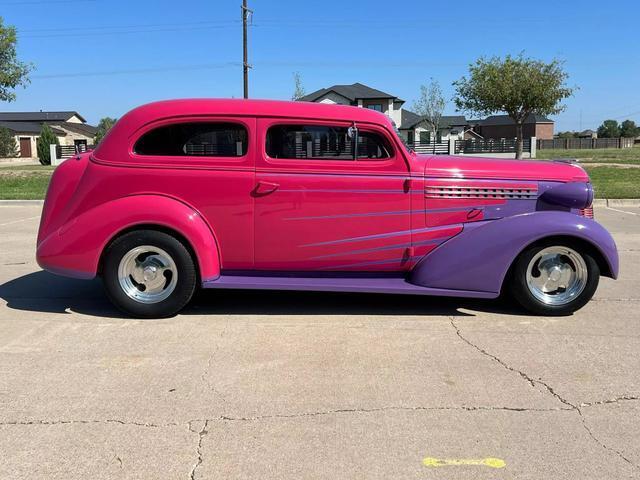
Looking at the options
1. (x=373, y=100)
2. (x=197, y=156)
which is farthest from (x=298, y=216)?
(x=373, y=100)

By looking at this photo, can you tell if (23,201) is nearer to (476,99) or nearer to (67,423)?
(67,423)

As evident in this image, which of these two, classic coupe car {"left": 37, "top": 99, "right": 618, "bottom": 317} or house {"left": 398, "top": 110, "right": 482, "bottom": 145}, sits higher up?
house {"left": 398, "top": 110, "right": 482, "bottom": 145}

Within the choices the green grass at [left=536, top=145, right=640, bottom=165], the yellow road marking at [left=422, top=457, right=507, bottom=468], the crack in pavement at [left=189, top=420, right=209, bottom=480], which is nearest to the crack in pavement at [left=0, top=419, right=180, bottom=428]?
the crack in pavement at [left=189, top=420, right=209, bottom=480]

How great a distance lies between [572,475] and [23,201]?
15288 mm

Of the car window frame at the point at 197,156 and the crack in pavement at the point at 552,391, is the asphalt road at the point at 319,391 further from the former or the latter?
the car window frame at the point at 197,156

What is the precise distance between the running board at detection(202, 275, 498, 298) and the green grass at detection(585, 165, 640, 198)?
11.3m

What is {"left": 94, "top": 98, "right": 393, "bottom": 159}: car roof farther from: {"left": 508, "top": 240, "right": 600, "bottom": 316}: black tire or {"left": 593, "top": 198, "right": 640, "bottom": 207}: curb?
{"left": 593, "top": 198, "right": 640, "bottom": 207}: curb

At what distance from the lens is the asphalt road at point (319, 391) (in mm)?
2795

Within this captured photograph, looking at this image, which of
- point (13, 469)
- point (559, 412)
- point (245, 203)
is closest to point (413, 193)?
point (245, 203)

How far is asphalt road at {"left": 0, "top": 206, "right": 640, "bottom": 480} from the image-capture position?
2.79 metres

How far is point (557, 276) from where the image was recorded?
5.02 m

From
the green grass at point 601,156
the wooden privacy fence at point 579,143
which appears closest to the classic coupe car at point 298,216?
the green grass at point 601,156

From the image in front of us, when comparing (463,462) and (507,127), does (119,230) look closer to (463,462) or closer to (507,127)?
(463,462)

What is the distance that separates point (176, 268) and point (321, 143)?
5.51ft
